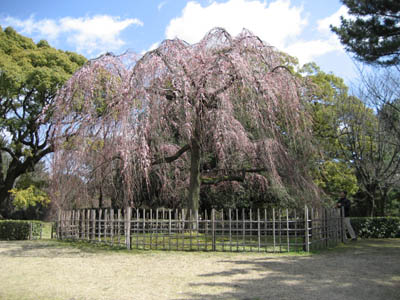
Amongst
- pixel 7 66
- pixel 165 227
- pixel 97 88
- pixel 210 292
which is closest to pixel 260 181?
pixel 165 227

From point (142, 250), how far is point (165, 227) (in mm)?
793

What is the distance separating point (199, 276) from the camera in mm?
5461

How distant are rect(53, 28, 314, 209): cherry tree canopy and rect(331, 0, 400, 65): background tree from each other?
6.77 feet

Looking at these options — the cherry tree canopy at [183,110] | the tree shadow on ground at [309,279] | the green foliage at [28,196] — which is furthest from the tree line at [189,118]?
the green foliage at [28,196]

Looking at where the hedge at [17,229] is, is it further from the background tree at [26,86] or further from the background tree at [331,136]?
the background tree at [331,136]

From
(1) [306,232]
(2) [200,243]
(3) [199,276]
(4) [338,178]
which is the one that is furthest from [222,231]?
Answer: (4) [338,178]

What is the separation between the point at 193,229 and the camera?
8617 mm

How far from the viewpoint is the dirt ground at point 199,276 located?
449 centimetres

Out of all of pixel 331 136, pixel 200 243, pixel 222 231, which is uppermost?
pixel 331 136

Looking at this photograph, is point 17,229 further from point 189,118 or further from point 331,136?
point 331,136

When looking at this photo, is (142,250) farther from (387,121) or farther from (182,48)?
(387,121)

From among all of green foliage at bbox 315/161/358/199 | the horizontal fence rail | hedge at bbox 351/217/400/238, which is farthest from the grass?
green foliage at bbox 315/161/358/199

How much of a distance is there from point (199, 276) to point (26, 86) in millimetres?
15015

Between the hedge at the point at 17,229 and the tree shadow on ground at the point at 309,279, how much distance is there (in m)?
9.61
